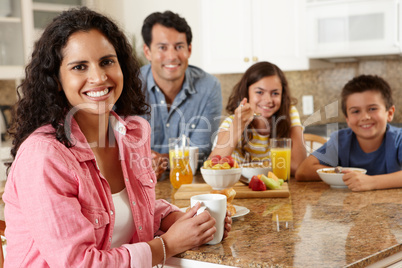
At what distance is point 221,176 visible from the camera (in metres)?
1.77

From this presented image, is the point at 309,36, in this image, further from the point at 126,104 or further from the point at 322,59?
the point at 126,104

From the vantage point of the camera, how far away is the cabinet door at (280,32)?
374cm

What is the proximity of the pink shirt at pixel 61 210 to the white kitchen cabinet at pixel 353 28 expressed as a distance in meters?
2.68

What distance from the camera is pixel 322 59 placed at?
12.6 feet

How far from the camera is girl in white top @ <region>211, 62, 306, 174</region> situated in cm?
249

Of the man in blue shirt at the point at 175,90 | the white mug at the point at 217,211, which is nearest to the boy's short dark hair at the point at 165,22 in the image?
the man in blue shirt at the point at 175,90

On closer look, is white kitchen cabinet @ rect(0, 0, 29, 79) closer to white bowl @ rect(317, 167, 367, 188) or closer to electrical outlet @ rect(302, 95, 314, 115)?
electrical outlet @ rect(302, 95, 314, 115)

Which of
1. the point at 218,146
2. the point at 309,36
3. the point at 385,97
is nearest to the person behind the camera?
the point at 385,97

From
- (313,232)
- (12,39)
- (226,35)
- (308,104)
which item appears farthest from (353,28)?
(12,39)

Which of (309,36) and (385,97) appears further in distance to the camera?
(309,36)

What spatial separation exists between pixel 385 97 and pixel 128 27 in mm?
3175

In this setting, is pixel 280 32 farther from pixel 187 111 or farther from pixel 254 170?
pixel 254 170

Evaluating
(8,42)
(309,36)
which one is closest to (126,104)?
(309,36)

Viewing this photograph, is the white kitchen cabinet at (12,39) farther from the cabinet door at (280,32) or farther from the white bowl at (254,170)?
the white bowl at (254,170)
